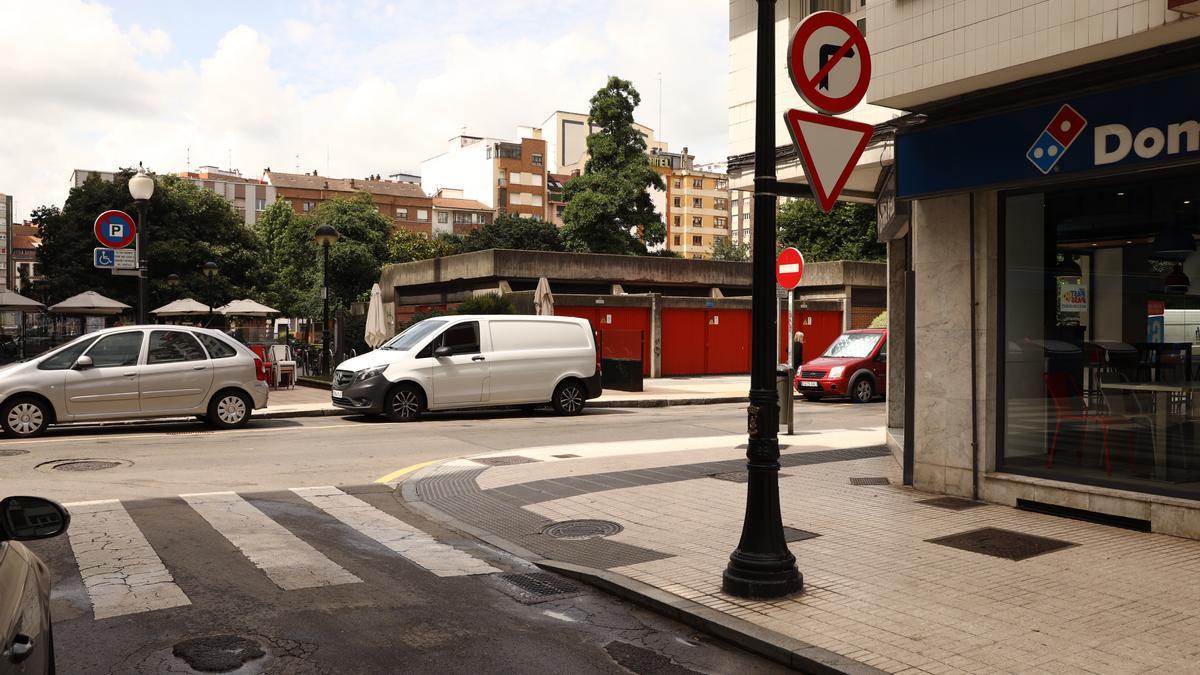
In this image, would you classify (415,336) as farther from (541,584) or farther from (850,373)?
(541,584)

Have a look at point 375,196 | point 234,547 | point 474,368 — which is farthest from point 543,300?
point 375,196

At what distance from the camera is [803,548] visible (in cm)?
700

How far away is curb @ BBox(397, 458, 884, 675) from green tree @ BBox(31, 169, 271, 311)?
40069 millimetres

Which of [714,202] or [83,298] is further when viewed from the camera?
[714,202]

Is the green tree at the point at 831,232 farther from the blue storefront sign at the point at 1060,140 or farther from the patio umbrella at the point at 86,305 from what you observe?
the blue storefront sign at the point at 1060,140

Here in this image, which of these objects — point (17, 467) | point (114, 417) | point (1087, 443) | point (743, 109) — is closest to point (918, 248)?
point (1087, 443)

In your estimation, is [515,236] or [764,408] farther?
[515,236]

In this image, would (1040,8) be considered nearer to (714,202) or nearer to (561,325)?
(561,325)

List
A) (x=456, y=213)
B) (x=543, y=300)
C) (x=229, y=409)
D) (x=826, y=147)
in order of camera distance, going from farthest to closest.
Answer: (x=456, y=213), (x=543, y=300), (x=229, y=409), (x=826, y=147)

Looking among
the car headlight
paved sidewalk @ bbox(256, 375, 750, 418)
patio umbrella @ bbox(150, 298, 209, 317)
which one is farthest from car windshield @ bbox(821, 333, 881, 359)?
patio umbrella @ bbox(150, 298, 209, 317)

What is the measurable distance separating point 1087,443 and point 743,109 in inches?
333

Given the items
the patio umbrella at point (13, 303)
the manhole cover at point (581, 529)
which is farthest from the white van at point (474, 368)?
the patio umbrella at point (13, 303)

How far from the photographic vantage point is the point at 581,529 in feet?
25.9

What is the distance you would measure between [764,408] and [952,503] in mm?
3731
